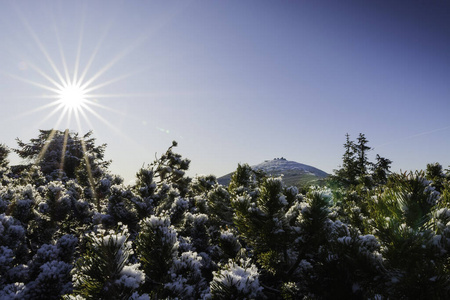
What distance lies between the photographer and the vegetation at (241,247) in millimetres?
2143

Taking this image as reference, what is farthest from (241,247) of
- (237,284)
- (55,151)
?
(55,151)

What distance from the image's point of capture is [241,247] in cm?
446

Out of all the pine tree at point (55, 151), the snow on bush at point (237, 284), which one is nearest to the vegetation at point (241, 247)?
the snow on bush at point (237, 284)

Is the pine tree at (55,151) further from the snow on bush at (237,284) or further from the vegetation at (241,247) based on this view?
the snow on bush at (237,284)

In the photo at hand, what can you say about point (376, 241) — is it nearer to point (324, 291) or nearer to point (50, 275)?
point (324, 291)

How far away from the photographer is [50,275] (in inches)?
155

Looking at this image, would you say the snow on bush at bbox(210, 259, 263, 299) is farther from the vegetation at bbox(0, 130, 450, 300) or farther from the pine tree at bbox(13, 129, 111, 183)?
the pine tree at bbox(13, 129, 111, 183)

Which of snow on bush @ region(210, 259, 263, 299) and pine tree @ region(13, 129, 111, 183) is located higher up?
pine tree @ region(13, 129, 111, 183)

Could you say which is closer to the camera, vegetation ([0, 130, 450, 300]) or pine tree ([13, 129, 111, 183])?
vegetation ([0, 130, 450, 300])

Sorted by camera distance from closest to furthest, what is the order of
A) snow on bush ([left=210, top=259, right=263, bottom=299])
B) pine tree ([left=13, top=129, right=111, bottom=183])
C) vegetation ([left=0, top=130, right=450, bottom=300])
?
1. snow on bush ([left=210, top=259, right=263, bottom=299])
2. vegetation ([left=0, top=130, right=450, bottom=300])
3. pine tree ([left=13, top=129, right=111, bottom=183])

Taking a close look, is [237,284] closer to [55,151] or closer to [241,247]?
[241,247]

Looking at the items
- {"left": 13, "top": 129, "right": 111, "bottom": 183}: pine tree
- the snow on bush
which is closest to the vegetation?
the snow on bush

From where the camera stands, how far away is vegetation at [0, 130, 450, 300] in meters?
2.14

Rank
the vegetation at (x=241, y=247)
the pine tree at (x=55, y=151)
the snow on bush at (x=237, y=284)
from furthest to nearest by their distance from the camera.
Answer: the pine tree at (x=55, y=151) → the vegetation at (x=241, y=247) → the snow on bush at (x=237, y=284)
